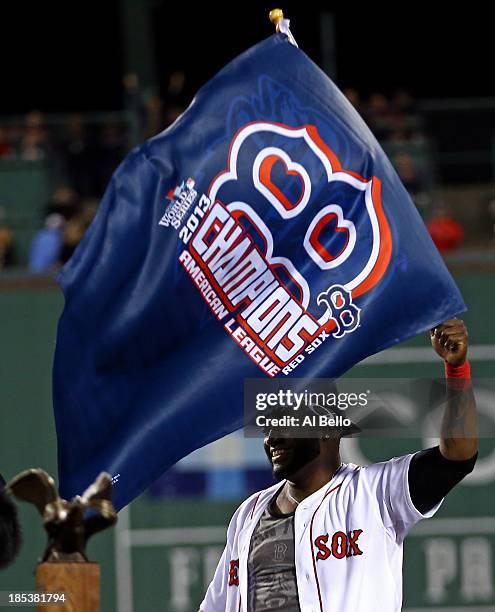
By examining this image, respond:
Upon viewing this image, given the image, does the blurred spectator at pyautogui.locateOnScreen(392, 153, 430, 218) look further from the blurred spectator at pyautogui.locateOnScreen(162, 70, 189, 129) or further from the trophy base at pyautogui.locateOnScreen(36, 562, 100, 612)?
the trophy base at pyautogui.locateOnScreen(36, 562, 100, 612)

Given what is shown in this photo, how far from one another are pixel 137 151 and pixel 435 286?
1245mm

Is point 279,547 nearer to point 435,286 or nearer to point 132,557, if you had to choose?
point 435,286

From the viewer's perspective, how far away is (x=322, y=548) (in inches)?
205

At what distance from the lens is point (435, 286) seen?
5254 millimetres

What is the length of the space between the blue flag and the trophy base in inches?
49.2

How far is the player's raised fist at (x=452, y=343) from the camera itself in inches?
197

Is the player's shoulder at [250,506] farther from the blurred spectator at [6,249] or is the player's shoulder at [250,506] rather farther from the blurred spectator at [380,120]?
the blurred spectator at [380,120]

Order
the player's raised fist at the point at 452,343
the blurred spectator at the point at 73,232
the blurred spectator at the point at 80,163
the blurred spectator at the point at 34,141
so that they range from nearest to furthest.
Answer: the player's raised fist at the point at 452,343 → the blurred spectator at the point at 73,232 → the blurred spectator at the point at 80,163 → the blurred spectator at the point at 34,141

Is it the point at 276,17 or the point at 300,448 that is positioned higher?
the point at 276,17

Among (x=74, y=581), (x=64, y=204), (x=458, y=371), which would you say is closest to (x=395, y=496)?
(x=458, y=371)

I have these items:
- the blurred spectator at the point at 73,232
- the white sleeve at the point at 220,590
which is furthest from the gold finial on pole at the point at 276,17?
the blurred spectator at the point at 73,232

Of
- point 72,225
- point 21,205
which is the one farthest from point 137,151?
point 21,205

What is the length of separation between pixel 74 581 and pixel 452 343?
1.73m

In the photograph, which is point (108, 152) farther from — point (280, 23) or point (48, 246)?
point (280, 23)
